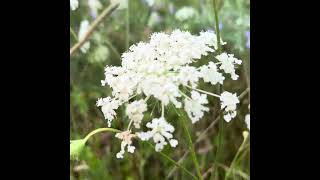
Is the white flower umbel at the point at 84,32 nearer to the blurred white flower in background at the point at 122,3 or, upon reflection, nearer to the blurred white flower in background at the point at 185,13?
the blurred white flower in background at the point at 122,3

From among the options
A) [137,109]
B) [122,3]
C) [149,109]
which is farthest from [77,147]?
[122,3]

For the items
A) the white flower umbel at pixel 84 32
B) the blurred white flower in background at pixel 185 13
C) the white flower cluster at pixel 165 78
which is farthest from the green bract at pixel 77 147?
the blurred white flower in background at pixel 185 13

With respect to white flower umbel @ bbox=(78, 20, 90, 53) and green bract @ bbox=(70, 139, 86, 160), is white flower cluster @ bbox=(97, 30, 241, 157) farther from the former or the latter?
white flower umbel @ bbox=(78, 20, 90, 53)

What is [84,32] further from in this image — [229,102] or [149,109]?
[229,102]
